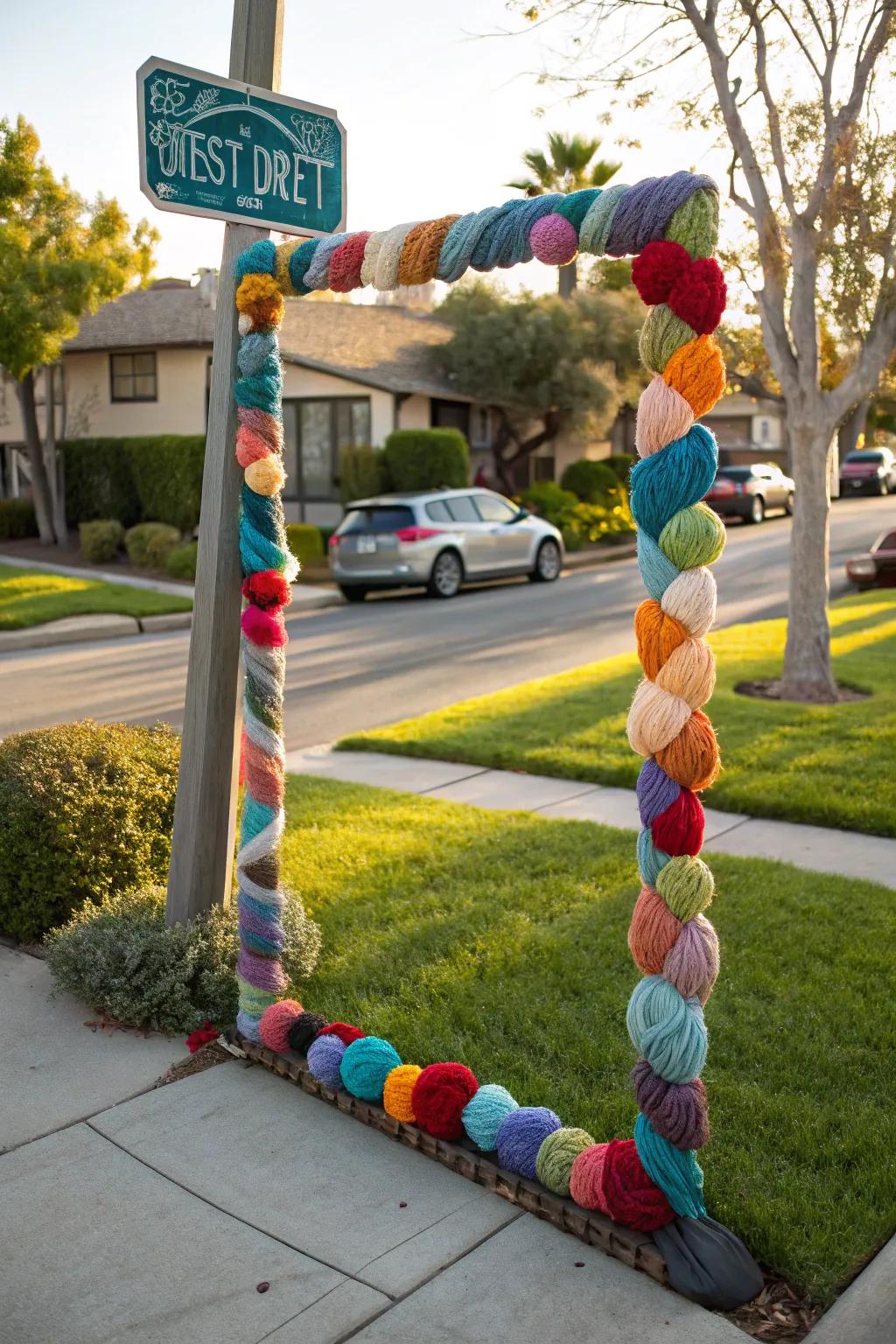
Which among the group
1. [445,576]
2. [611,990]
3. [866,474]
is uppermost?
[866,474]

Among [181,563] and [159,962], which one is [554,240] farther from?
[181,563]

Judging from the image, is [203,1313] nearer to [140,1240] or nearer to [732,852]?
[140,1240]

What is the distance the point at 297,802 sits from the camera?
23.0 ft

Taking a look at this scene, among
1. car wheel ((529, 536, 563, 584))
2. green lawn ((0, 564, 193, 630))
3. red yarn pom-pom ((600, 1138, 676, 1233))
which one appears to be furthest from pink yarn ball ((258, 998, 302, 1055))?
car wheel ((529, 536, 563, 584))

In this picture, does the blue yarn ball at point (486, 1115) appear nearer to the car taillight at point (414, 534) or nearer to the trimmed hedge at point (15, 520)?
the car taillight at point (414, 534)

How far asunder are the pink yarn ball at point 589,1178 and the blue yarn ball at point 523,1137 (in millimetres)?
147

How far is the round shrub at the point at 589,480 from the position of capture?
29688 mm

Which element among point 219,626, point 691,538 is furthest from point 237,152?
point 691,538

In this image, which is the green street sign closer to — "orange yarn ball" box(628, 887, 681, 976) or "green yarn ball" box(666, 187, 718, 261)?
"green yarn ball" box(666, 187, 718, 261)

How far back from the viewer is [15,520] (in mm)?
26609

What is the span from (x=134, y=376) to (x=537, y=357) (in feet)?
29.8

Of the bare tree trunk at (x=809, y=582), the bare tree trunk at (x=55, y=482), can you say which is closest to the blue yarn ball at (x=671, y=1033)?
the bare tree trunk at (x=809, y=582)

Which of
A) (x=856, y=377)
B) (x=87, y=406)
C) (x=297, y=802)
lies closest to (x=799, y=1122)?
(x=297, y=802)

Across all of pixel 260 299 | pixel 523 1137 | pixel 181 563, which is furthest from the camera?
pixel 181 563
